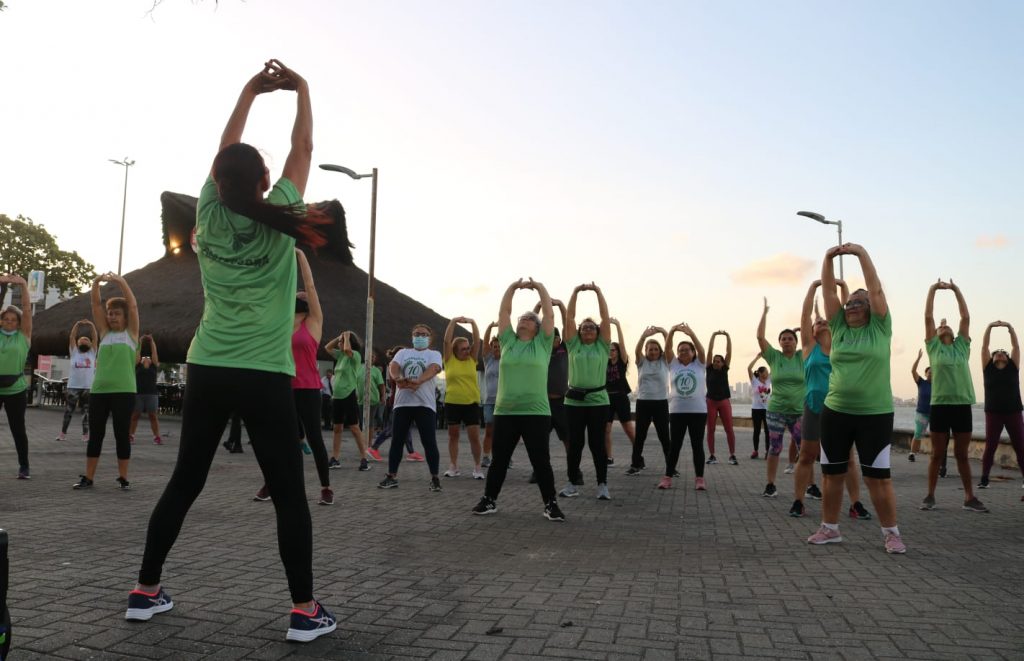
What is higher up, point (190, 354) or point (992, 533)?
point (190, 354)

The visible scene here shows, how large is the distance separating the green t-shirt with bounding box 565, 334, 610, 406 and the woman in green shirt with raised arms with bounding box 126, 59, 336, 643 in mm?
5528

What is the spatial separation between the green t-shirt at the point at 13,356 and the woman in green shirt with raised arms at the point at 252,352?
6.41 metres

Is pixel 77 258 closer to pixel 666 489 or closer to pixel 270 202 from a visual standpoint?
pixel 666 489

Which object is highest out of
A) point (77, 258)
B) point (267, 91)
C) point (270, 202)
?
point (77, 258)

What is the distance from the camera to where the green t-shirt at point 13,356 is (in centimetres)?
906

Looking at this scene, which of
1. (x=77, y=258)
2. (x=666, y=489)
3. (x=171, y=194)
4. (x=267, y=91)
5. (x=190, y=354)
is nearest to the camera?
(x=190, y=354)

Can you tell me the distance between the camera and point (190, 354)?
149 inches

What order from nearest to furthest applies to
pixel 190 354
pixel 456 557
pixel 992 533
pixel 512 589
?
pixel 190 354 < pixel 512 589 < pixel 456 557 < pixel 992 533

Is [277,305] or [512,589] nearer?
[277,305]

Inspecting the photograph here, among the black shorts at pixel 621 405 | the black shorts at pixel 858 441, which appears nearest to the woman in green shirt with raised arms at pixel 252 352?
the black shorts at pixel 858 441

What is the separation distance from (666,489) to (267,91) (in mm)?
7734

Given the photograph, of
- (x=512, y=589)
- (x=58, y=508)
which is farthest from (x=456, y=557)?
(x=58, y=508)

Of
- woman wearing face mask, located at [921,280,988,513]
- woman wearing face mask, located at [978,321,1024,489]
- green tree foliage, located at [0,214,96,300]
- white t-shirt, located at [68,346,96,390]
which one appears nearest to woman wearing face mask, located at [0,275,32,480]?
white t-shirt, located at [68,346,96,390]

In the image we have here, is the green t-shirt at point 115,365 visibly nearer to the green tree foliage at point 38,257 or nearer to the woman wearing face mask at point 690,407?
the woman wearing face mask at point 690,407
